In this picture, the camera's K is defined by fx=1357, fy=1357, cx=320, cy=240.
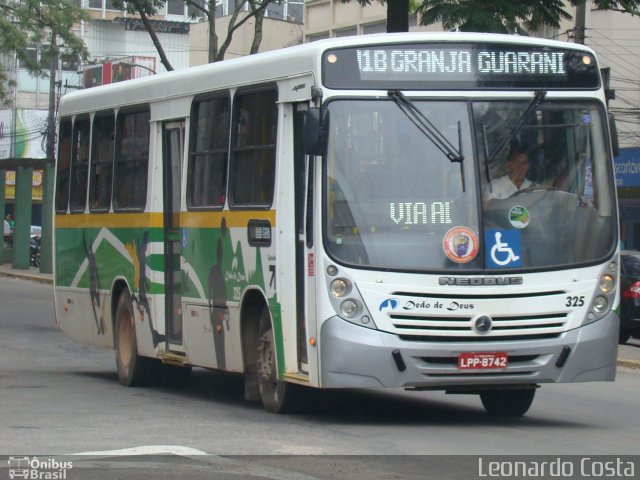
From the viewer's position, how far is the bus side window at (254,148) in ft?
37.8

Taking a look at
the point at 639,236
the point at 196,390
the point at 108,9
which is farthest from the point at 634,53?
the point at 108,9

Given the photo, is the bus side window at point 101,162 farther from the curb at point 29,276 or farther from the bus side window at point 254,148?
the curb at point 29,276

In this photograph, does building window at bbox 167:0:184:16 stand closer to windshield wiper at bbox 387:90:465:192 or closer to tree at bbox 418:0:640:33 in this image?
tree at bbox 418:0:640:33

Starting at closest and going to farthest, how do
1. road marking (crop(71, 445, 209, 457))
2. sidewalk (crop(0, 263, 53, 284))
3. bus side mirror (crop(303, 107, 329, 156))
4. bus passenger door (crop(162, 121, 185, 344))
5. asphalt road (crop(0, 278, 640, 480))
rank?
asphalt road (crop(0, 278, 640, 480)) → road marking (crop(71, 445, 209, 457)) → bus side mirror (crop(303, 107, 329, 156)) → bus passenger door (crop(162, 121, 185, 344)) → sidewalk (crop(0, 263, 53, 284))

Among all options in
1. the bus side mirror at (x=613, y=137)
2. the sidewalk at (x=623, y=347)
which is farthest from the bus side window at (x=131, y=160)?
the sidewalk at (x=623, y=347)

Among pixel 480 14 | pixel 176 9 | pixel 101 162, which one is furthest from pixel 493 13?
pixel 176 9

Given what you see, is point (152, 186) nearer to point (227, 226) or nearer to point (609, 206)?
point (227, 226)

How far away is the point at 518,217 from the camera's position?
1073 cm

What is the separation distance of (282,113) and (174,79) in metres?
2.80

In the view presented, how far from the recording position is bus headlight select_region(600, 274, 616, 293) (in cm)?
1091

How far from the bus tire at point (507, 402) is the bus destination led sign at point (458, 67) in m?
2.79

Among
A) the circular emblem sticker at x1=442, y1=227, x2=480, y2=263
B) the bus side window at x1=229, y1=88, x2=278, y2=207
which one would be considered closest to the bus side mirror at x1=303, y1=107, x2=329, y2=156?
the bus side window at x1=229, y1=88, x2=278, y2=207

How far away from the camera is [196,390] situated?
579 inches

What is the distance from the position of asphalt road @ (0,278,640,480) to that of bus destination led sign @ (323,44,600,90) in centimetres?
277
